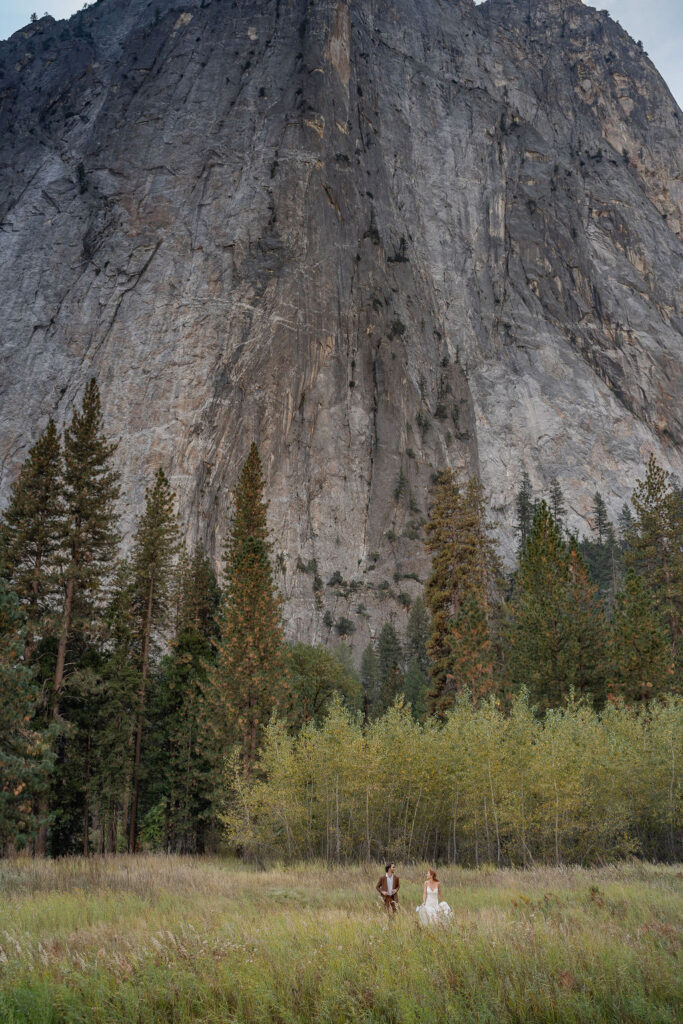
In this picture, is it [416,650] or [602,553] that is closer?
[416,650]

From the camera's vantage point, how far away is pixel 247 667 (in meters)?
30.4

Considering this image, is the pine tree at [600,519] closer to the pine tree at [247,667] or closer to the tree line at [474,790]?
the pine tree at [247,667]

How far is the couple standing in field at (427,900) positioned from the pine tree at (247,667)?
16139 mm

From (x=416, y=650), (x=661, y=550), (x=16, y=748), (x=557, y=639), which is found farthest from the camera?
(x=416, y=650)

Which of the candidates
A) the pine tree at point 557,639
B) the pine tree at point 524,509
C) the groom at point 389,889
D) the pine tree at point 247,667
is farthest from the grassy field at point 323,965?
the pine tree at point 524,509

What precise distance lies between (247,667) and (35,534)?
34.3ft

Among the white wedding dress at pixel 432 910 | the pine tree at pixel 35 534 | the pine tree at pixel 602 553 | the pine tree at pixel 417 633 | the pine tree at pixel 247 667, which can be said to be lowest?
the white wedding dress at pixel 432 910

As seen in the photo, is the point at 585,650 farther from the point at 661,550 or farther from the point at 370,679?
the point at 370,679

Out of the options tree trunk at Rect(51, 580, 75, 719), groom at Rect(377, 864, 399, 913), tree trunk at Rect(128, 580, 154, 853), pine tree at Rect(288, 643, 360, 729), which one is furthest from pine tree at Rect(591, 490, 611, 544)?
groom at Rect(377, 864, 399, 913)

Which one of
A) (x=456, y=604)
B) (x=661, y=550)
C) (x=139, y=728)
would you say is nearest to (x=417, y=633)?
(x=661, y=550)

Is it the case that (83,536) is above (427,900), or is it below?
above

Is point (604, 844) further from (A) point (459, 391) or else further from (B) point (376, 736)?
(A) point (459, 391)

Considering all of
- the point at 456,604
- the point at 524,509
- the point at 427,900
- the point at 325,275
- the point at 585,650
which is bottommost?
the point at 427,900

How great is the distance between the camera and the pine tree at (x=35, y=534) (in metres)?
27.9
